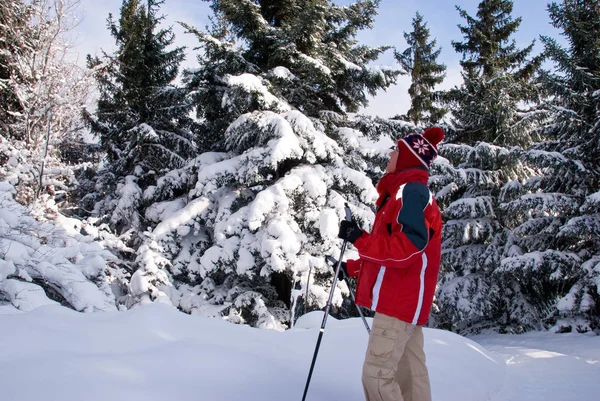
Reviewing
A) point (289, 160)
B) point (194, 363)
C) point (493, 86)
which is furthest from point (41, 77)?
point (493, 86)

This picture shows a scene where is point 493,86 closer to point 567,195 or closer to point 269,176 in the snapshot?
point 567,195

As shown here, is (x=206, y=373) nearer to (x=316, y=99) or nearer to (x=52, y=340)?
(x=52, y=340)

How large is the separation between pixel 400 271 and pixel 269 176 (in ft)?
28.9

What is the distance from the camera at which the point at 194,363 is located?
266 cm

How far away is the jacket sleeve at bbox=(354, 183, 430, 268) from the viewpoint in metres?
2.38

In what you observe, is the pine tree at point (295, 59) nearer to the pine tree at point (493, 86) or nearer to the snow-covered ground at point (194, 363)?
the pine tree at point (493, 86)

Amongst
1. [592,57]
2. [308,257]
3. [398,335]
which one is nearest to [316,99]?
[308,257]

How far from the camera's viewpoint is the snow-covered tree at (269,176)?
10.1m

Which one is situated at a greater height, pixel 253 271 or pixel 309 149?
pixel 309 149

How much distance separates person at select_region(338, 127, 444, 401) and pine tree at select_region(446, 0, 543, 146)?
11210 millimetres

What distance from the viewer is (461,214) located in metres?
13.3

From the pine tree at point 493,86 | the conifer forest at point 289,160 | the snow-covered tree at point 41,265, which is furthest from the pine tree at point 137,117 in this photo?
the pine tree at point 493,86

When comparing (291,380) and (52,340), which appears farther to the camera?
(291,380)

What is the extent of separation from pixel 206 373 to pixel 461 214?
40.2 feet
